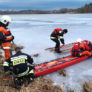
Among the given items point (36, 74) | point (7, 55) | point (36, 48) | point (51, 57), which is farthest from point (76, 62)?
point (36, 48)

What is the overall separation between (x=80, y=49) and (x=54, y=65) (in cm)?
152

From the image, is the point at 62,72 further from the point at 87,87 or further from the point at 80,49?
the point at 80,49

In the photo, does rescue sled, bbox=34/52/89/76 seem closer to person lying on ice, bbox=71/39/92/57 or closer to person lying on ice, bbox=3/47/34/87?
person lying on ice, bbox=71/39/92/57

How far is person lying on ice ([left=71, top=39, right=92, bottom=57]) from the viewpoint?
6.32 metres

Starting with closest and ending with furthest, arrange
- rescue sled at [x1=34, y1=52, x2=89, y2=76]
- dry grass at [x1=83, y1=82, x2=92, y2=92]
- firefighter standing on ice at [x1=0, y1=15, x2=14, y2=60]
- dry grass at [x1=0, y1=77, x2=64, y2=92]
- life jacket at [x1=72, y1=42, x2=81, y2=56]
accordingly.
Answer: dry grass at [x1=0, y1=77, x2=64, y2=92] → dry grass at [x1=83, y1=82, x2=92, y2=92] → rescue sled at [x1=34, y1=52, x2=89, y2=76] → firefighter standing on ice at [x1=0, y1=15, x2=14, y2=60] → life jacket at [x1=72, y1=42, x2=81, y2=56]

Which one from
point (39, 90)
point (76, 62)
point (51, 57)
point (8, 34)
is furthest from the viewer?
point (51, 57)

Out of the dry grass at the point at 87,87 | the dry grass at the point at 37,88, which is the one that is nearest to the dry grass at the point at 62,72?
the dry grass at the point at 37,88

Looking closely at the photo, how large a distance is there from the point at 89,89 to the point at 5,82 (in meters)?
2.00

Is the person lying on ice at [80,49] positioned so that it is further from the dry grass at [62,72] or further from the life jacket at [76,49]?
the dry grass at [62,72]

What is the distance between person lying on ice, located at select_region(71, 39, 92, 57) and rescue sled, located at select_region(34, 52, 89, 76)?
0.22 m

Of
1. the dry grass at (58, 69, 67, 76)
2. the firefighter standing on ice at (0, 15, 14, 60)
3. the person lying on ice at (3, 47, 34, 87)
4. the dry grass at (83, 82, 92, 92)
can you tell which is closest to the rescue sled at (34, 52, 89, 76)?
the dry grass at (58, 69, 67, 76)

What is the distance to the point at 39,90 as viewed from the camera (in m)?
3.99

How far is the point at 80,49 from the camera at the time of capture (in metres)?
6.49

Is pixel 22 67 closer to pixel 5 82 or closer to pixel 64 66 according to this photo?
pixel 5 82
